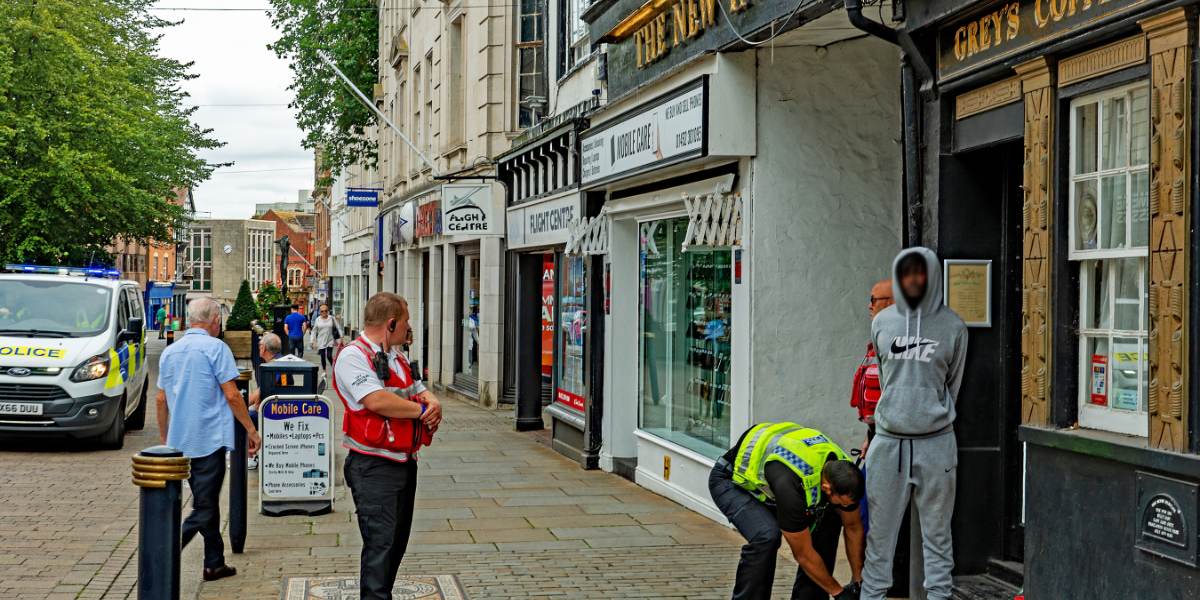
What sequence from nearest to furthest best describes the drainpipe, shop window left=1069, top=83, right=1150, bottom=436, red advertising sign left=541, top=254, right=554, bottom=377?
1. shop window left=1069, top=83, right=1150, bottom=436
2. the drainpipe
3. red advertising sign left=541, top=254, right=554, bottom=377

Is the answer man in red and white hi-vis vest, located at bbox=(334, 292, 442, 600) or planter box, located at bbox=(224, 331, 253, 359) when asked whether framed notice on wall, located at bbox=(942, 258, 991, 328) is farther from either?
planter box, located at bbox=(224, 331, 253, 359)

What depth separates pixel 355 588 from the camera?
22.4 ft

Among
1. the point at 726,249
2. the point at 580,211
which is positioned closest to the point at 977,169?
the point at 726,249

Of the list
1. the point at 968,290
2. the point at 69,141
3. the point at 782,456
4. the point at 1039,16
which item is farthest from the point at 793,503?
the point at 69,141

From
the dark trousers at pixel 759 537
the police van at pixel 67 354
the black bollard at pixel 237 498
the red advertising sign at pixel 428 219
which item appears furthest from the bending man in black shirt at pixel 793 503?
the red advertising sign at pixel 428 219

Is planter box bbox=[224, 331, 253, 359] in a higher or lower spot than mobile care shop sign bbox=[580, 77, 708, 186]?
lower

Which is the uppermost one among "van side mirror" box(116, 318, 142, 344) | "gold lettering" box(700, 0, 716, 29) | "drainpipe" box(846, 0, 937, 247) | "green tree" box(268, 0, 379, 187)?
"green tree" box(268, 0, 379, 187)

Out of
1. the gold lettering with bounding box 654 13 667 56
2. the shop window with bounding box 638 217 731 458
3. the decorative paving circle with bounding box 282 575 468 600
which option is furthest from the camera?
the gold lettering with bounding box 654 13 667 56

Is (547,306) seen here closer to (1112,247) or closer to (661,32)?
(661,32)

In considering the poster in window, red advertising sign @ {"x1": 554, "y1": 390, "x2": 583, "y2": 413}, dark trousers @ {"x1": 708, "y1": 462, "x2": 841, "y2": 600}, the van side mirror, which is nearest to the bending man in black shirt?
dark trousers @ {"x1": 708, "y1": 462, "x2": 841, "y2": 600}

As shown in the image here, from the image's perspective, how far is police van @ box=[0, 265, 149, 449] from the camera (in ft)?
42.6

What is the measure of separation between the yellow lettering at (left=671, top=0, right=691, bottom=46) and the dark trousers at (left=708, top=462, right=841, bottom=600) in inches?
199

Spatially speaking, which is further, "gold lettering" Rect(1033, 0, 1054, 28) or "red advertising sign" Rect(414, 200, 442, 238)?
"red advertising sign" Rect(414, 200, 442, 238)

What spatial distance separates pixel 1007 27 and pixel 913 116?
2.90ft
